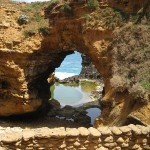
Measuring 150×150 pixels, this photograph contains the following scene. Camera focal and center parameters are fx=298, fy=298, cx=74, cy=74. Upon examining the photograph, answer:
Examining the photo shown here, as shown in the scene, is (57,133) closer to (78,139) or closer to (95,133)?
(78,139)

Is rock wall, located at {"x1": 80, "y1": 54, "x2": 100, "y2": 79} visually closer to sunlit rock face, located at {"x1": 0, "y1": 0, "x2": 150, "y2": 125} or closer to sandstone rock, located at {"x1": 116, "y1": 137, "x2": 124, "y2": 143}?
sunlit rock face, located at {"x1": 0, "y1": 0, "x2": 150, "y2": 125}

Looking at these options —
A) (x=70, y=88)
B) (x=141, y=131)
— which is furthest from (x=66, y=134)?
(x=70, y=88)

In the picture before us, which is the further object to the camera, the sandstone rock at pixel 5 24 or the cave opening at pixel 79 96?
the cave opening at pixel 79 96

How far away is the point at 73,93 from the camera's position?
38781mm

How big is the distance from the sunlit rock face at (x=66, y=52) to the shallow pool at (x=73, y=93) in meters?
10.8

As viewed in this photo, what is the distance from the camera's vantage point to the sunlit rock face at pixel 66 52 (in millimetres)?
14211

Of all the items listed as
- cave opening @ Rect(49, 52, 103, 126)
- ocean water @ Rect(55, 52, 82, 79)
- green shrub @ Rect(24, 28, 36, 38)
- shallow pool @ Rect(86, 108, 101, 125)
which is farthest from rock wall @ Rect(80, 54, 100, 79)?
green shrub @ Rect(24, 28, 36, 38)

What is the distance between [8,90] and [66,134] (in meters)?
12.8

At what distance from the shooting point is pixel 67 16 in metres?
19.2

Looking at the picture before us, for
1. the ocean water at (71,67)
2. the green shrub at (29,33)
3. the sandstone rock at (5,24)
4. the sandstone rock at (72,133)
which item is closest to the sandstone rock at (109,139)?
the sandstone rock at (72,133)

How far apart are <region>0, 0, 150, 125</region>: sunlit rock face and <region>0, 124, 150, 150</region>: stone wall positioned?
4213mm

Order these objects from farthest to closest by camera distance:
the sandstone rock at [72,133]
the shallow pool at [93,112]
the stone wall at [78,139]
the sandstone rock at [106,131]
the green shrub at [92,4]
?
the shallow pool at [93,112]
the green shrub at [92,4]
the sandstone rock at [106,131]
the sandstone rock at [72,133]
the stone wall at [78,139]

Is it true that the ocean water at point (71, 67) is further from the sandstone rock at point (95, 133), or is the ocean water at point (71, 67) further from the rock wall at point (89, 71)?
the sandstone rock at point (95, 133)

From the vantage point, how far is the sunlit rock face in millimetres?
14211
